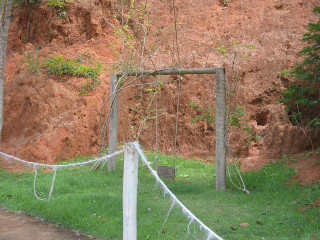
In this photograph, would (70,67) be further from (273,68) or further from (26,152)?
(273,68)

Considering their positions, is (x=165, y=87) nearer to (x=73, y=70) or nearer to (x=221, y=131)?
(x=73, y=70)

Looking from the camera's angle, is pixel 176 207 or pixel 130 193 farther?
pixel 176 207

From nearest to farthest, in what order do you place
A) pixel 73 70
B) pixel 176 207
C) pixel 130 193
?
pixel 130 193 → pixel 176 207 → pixel 73 70

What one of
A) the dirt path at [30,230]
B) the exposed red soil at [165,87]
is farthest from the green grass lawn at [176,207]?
the exposed red soil at [165,87]

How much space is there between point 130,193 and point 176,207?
235 centimetres

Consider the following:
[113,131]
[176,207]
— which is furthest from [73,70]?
[176,207]

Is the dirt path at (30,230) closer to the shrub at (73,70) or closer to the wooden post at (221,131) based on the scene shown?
the wooden post at (221,131)

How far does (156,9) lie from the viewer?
13352mm

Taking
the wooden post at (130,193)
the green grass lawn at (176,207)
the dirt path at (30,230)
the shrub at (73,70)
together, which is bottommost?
the dirt path at (30,230)

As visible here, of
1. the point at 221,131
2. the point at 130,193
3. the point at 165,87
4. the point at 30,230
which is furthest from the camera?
the point at 165,87

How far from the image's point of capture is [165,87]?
1120 centimetres

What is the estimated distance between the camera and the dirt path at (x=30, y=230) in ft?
15.8

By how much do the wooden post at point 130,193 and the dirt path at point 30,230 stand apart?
50.3 inches

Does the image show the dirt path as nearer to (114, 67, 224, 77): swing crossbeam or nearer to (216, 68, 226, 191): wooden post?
(216, 68, 226, 191): wooden post
